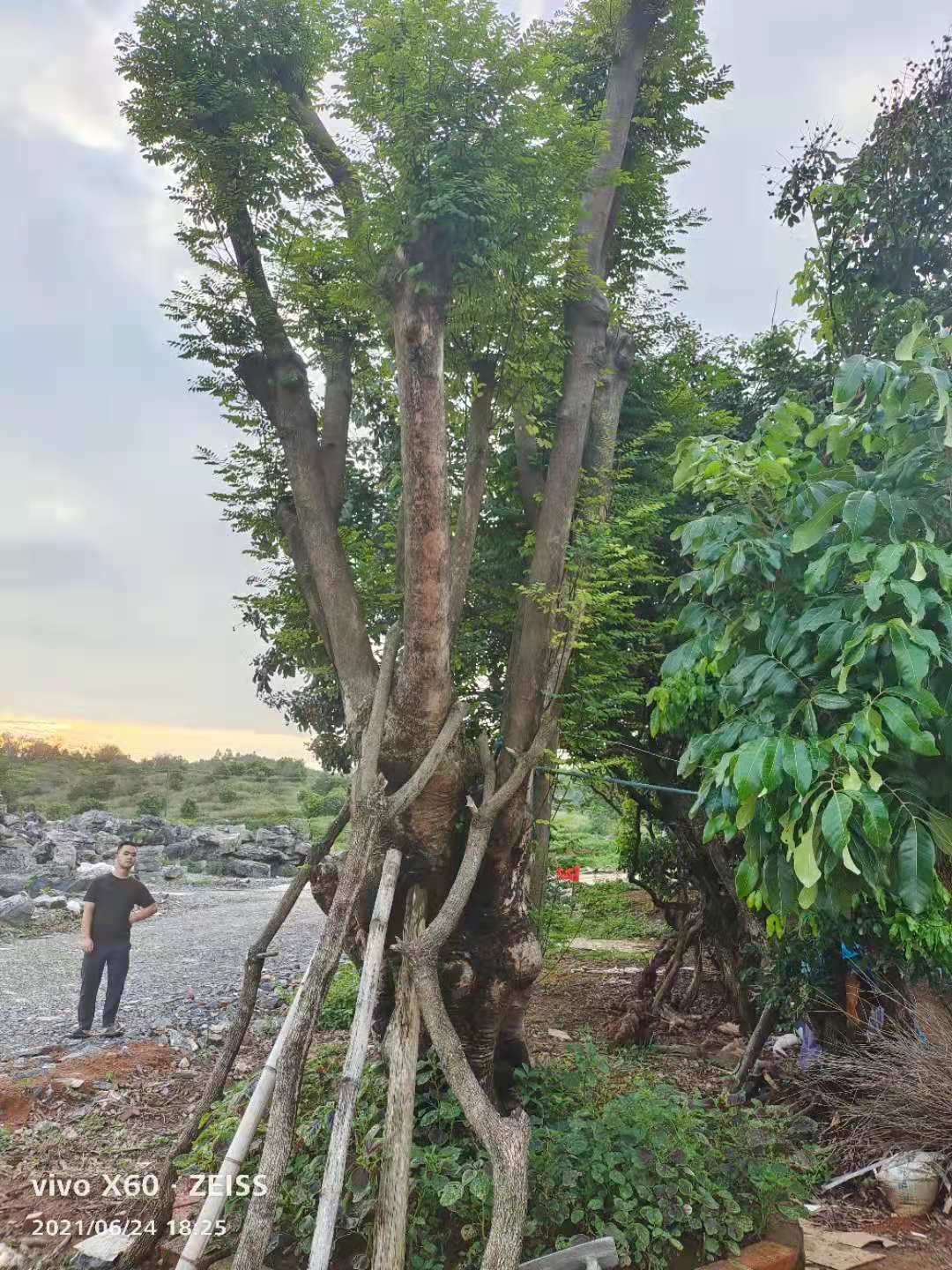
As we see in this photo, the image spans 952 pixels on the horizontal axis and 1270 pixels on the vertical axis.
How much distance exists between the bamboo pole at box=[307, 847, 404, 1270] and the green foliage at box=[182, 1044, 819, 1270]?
30cm

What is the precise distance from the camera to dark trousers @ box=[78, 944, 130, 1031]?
19.9ft

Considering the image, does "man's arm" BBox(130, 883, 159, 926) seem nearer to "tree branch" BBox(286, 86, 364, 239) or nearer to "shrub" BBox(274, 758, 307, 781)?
"tree branch" BBox(286, 86, 364, 239)

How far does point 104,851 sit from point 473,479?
1457 cm

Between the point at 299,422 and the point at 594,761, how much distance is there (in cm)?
294

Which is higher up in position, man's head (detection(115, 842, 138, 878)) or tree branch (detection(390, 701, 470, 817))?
tree branch (detection(390, 701, 470, 817))

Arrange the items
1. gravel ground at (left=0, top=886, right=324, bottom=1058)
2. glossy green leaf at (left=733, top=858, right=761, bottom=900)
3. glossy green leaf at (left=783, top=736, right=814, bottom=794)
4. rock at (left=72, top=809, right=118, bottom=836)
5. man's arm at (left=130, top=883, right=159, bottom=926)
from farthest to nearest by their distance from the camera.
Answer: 1. rock at (left=72, top=809, right=118, bottom=836)
2. gravel ground at (left=0, top=886, right=324, bottom=1058)
3. man's arm at (left=130, top=883, right=159, bottom=926)
4. glossy green leaf at (left=733, top=858, right=761, bottom=900)
5. glossy green leaf at (left=783, top=736, right=814, bottom=794)

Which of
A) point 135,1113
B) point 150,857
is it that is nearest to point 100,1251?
point 135,1113

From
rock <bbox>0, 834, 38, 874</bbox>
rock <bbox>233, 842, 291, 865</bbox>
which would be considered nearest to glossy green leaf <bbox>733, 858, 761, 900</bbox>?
rock <bbox>0, 834, 38, 874</bbox>

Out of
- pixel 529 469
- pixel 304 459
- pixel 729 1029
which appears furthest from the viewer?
pixel 729 1029

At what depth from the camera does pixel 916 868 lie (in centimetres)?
263

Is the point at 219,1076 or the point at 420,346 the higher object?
the point at 420,346

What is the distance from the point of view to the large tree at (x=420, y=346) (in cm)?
343

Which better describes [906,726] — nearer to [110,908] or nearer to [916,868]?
[916,868]

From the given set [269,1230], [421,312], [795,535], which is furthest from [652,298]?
[269,1230]
